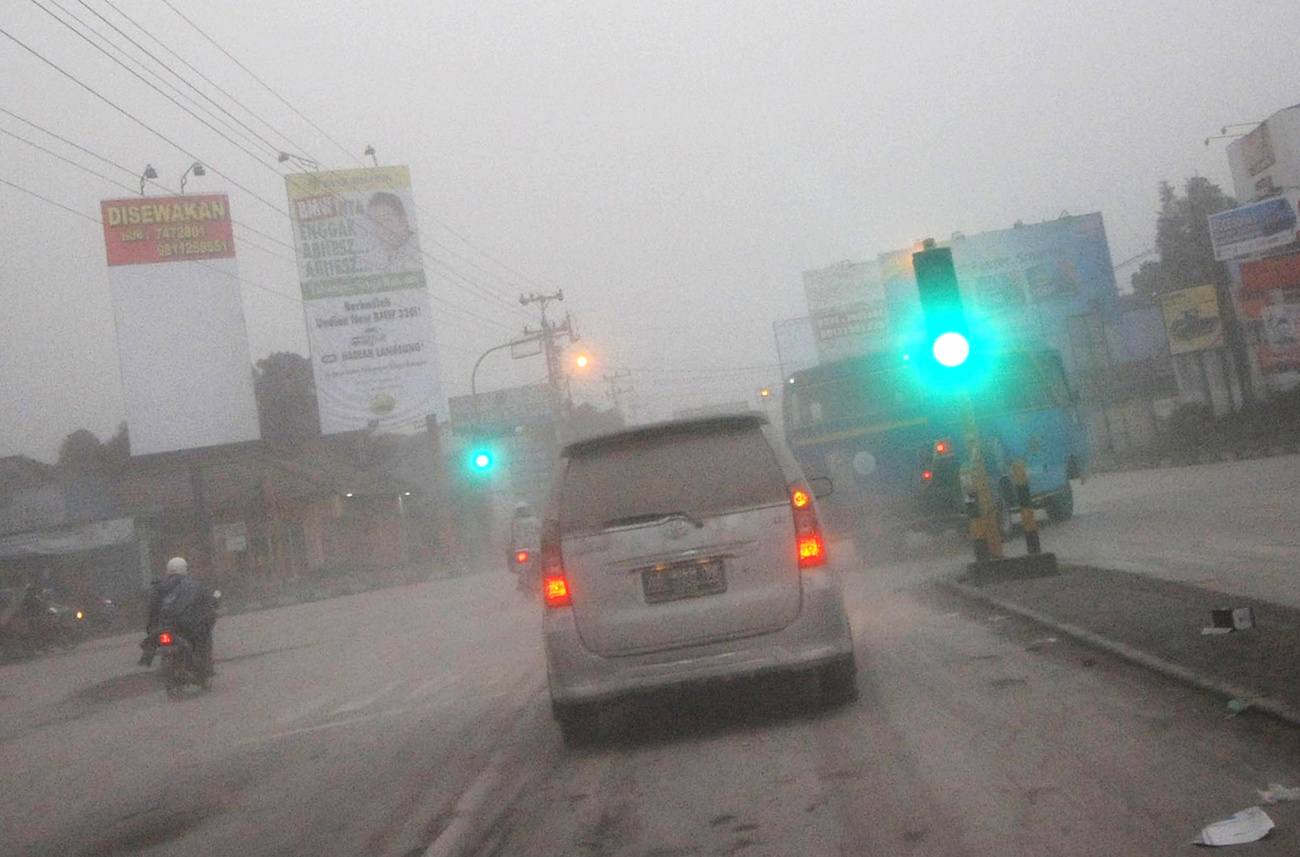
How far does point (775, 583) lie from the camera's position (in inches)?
312

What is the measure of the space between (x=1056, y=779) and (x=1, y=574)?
4580cm

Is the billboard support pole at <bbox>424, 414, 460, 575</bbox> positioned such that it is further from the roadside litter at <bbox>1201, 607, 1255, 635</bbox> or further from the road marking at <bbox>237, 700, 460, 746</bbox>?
the roadside litter at <bbox>1201, 607, 1255, 635</bbox>

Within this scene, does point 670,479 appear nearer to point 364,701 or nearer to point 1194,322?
point 364,701

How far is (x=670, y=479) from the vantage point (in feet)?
26.6

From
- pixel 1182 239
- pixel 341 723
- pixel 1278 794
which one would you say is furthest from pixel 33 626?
pixel 1182 239

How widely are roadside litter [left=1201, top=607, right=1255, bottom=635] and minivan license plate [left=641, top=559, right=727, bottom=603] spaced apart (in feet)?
10.9

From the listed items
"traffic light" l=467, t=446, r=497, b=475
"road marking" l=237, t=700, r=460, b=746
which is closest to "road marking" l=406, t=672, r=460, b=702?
"road marking" l=237, t=700, r=460, b=746

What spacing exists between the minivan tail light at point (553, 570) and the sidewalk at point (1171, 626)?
3.47 meters

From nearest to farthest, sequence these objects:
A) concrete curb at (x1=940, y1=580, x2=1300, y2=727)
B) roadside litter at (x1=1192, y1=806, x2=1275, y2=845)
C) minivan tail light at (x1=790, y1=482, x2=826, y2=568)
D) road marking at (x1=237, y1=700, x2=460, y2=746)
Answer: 1. roadside litter at (x1=1192, y1=806, x2=1275, y2=845)
2. concrete curb at (x1=940, y1=580, x2=1300, y2=727)
3. minivan tail light at (x1=790, y1=482, x2=826, y2=568)
4. road marking at (x1=237, y1=700, x2=460, y2=746)

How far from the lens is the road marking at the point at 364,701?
12.1m

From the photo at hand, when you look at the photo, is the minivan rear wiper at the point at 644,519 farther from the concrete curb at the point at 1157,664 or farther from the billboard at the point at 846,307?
the billboard at the point at 846,307

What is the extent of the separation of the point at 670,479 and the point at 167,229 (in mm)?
32770

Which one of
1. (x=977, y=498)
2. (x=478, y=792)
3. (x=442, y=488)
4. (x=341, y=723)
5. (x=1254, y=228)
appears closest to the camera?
(x=478, y=792)

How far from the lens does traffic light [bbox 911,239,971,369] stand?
13500mm
